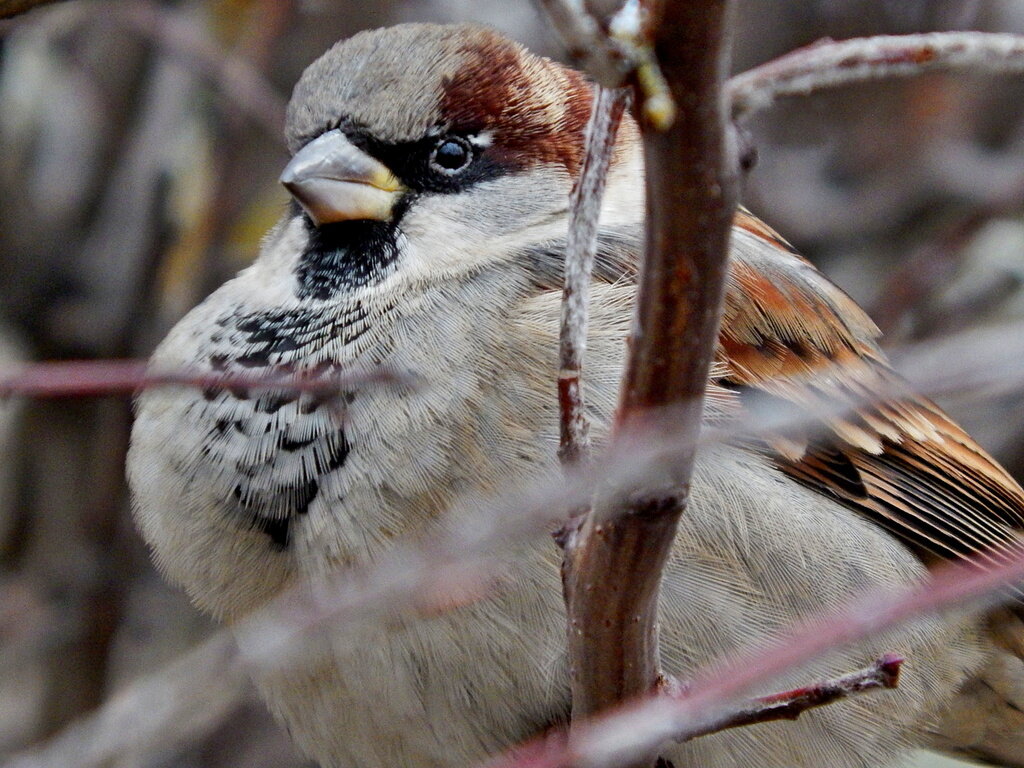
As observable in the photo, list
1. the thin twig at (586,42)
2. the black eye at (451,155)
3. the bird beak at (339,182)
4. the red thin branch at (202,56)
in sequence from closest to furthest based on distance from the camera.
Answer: the thin twig at (586,42)
the bird beak at (339,182)
the black eye at (451,155)
the red thin branch at (202,56)

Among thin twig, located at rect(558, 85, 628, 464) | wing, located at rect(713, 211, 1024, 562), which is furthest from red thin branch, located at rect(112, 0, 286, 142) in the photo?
thin twig, located at rect(558, 85, 628, 464)

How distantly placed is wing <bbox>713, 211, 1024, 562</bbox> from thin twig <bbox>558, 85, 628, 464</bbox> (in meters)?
0.89

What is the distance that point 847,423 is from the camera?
2.48m

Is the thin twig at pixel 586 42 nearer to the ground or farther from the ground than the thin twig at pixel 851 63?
farther from the ground

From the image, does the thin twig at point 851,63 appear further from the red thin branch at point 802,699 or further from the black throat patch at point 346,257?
the black throat patch at point 346,257

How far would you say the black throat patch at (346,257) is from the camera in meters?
2.31

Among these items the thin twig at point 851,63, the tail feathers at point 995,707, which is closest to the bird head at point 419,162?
the tail feathers at point 995,707

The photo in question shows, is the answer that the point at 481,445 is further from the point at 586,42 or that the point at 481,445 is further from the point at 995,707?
the point at 995,707

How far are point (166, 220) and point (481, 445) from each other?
5.24 ft

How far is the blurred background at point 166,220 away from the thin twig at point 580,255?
1.93m

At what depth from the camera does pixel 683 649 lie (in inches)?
81.2

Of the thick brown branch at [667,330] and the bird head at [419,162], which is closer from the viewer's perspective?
the thick brown branch at [667,330]

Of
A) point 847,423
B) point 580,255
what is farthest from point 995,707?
point 580,255

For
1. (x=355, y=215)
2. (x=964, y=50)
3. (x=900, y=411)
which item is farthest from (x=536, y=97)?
(x=964, y=50)
